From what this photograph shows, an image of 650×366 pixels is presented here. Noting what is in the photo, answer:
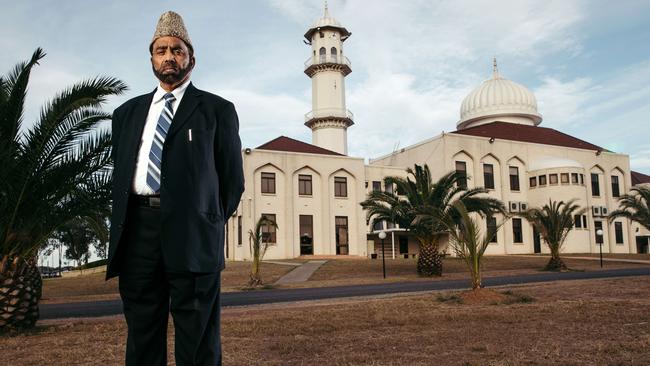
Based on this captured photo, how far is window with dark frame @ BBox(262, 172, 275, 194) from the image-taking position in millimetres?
40406

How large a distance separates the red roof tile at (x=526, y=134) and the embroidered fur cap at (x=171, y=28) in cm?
4720

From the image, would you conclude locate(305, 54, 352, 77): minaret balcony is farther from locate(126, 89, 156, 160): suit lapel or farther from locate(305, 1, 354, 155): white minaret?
locate(126, 89, 156, 160): suit lapel

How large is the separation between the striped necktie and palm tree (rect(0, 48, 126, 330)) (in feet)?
21.9

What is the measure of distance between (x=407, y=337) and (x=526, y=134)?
4830 centimetres

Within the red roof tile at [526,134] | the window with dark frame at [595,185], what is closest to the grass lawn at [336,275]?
the red roof tile at [526,134]

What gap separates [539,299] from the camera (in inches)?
470

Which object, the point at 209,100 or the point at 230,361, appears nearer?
the point at 209,100

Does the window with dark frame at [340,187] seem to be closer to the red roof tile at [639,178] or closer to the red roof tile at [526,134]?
the red roof tile at [526,134]

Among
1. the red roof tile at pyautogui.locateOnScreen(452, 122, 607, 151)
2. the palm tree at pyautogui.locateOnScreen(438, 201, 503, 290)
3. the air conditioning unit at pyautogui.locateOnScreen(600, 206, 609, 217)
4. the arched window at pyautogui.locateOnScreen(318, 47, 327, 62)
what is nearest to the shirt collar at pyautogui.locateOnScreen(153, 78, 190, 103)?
the palm tree at pyautogui.locateOnScreen(438, 201, 503, 290)

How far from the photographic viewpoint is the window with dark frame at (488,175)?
4759 centimetres

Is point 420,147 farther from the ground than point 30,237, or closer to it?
farther from the ground

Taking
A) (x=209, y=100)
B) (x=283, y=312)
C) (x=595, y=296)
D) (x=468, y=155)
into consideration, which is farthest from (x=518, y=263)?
(x=209, y=100)

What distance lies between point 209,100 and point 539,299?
10.4 m

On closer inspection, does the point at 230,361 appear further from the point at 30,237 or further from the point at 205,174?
the point at 30,237
